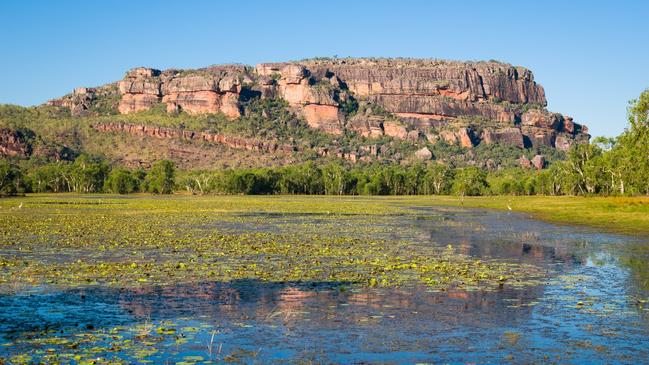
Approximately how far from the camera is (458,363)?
13.0m

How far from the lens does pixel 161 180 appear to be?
170625 mm

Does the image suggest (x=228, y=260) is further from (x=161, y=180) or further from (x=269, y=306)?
(x=161, y=180)

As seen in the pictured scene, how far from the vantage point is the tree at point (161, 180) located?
171 meters

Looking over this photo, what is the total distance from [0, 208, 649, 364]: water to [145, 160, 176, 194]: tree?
153 meters

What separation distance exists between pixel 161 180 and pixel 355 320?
159m

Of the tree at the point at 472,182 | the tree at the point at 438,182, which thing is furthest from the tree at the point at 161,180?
the tree at the point at 472,182

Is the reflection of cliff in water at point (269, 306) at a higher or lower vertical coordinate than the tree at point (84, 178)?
lower

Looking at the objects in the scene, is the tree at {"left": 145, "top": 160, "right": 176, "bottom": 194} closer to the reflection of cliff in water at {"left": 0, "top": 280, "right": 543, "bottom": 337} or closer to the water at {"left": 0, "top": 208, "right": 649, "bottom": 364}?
the water at {"left": 0, "top": 208, "right": 649, "bottom": 364}

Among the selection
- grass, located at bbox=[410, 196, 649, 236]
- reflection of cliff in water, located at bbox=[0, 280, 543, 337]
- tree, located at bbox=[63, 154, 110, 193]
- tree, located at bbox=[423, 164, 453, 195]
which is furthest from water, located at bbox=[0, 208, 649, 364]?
tree, located at bbox=[423, 164, 453, 195]

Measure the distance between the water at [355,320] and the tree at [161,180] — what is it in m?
153

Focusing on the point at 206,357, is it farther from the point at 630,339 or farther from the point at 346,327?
the point at 630,339

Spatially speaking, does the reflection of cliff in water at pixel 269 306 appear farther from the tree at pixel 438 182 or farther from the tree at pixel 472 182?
the tree at pixel 438 182

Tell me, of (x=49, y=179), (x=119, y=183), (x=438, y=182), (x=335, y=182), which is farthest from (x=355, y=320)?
(x=49, y=179)

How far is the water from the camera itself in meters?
13.7
